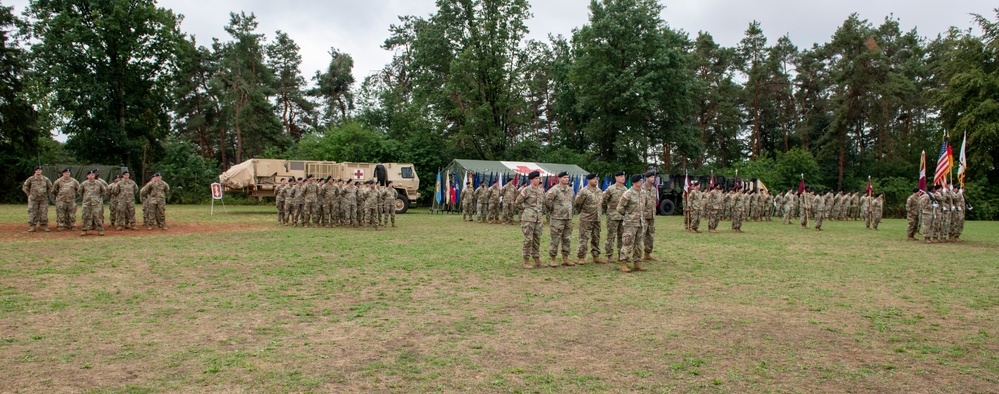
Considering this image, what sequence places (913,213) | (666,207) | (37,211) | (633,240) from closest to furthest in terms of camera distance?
(633,240), (37,211), (913,213), (666,207)

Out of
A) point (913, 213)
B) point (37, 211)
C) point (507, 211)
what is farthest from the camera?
point (507, 211)

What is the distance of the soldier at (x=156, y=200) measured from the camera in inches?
674

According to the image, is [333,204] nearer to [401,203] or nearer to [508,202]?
[508,202]

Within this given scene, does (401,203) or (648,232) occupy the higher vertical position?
(401,203)

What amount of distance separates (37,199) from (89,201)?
197cm

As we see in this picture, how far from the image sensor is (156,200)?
17141 mm

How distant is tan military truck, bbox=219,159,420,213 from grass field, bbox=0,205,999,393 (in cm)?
1397

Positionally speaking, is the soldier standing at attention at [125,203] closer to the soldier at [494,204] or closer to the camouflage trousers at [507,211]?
the soldier at [494,204]

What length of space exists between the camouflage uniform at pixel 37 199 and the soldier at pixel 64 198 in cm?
30

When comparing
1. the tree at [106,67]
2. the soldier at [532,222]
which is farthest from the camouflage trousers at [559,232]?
the tree at [106,67]

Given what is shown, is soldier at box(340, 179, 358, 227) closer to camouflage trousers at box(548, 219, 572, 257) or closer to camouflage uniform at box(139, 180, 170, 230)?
camouflage uniform at box(139, 180, 170, 230)

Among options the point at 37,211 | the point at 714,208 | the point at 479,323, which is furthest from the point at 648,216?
the point at 37,211

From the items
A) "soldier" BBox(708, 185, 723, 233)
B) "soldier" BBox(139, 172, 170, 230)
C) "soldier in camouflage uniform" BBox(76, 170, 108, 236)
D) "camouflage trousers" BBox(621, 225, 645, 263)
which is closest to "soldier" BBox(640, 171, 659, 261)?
"camouflage trousers" BBox(621, 225, 645, 263)

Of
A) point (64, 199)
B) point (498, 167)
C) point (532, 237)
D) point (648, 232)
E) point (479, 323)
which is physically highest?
point (498, 167)
